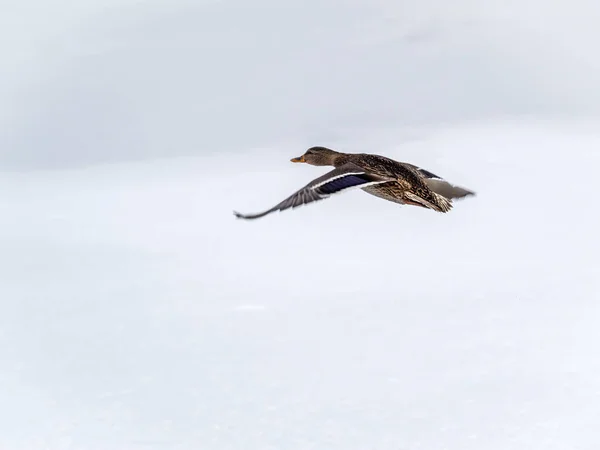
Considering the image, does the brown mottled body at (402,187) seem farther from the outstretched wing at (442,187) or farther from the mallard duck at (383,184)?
the outstretched wing at (442,187)

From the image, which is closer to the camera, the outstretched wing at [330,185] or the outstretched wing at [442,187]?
the outstretched wing at [330,185]

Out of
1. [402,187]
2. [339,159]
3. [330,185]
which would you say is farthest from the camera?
[339,159]

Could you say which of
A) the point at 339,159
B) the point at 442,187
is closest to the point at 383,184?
the point at 442,187

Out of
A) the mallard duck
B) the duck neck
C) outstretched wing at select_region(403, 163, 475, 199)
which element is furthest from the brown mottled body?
the duck neck

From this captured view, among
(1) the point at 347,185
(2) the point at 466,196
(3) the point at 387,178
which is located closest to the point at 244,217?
(1) the point at 347,185

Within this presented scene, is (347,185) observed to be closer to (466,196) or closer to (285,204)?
(285,204)

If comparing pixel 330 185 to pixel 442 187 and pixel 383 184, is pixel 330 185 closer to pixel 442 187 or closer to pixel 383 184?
pixel 383 184

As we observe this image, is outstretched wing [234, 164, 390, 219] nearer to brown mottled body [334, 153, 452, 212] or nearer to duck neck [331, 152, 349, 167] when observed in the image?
brown mottled body [334, 153, 452, 212]

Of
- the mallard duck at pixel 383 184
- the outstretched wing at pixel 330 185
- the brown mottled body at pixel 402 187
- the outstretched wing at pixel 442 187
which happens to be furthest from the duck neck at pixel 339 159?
the outstretched wing at pixel 330 185
